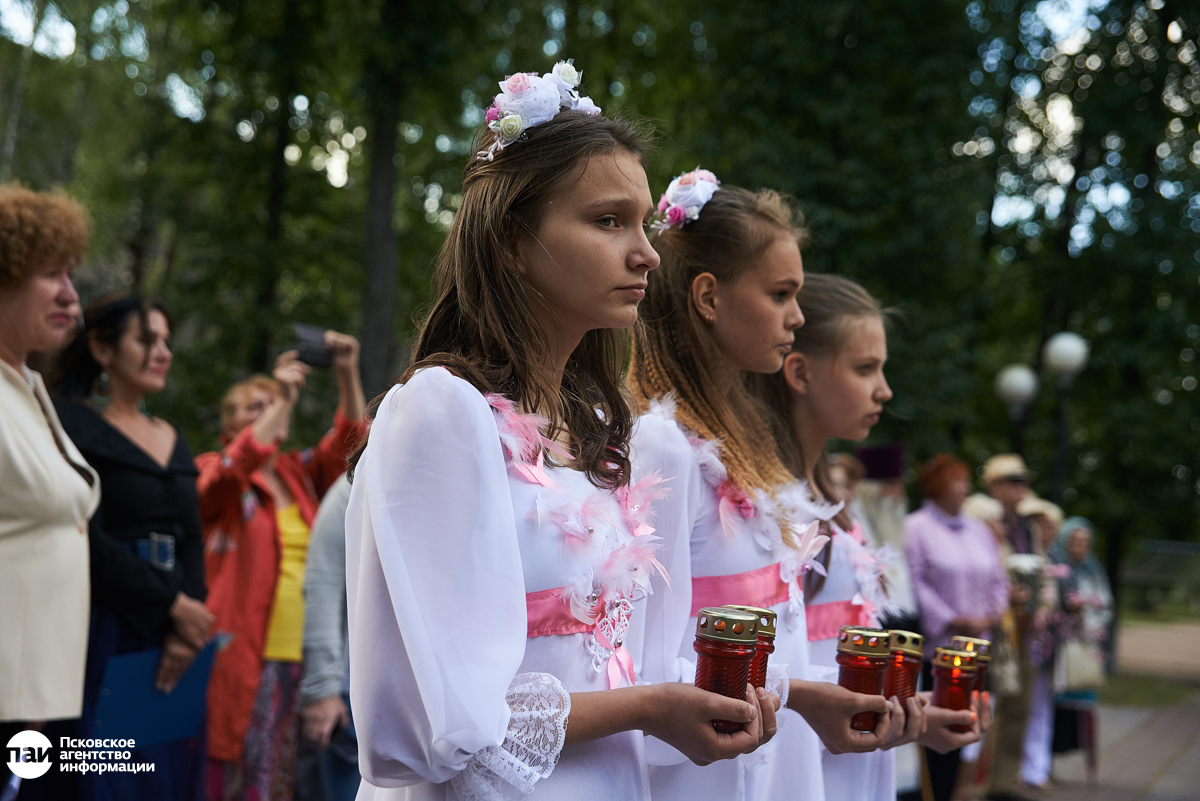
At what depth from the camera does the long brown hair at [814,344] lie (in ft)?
9.93

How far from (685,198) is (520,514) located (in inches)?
57.0

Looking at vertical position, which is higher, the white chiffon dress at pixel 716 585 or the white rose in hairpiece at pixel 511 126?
the white rose in hairpiece at pixel 511 126

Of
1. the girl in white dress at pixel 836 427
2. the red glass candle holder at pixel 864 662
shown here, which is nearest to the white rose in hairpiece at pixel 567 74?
the red glass candle holder at pixel 864 662

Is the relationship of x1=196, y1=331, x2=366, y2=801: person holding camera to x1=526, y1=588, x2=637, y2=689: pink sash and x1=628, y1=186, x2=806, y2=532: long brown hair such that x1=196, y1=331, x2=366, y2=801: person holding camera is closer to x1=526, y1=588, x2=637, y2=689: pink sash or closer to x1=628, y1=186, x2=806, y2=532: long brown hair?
x1=628, y1=186, x2=806, y2=532: long brown hair

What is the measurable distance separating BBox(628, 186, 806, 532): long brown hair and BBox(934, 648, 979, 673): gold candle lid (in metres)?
0.46

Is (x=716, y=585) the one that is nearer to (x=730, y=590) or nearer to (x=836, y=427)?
(x=730, y=590)

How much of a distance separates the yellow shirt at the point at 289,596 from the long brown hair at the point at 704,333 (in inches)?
92.2

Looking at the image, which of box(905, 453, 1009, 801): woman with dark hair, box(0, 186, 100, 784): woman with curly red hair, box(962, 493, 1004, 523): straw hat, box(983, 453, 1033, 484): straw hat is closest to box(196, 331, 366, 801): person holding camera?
box(0, 186, 100, 784): woman with curly red hair

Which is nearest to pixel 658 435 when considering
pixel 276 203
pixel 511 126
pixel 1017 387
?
pixel 511 126

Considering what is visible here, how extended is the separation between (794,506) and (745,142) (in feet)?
38.6

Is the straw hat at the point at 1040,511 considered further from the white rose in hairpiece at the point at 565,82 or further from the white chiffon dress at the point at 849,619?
the white rose in hairpiece at the point at 565,82

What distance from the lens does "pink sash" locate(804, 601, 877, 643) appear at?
2.83m

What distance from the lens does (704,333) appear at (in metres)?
2.71

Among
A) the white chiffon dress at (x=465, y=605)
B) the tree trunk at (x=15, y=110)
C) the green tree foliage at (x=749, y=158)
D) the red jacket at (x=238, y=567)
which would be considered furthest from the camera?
the tree trunk at (x=15, y=110)
